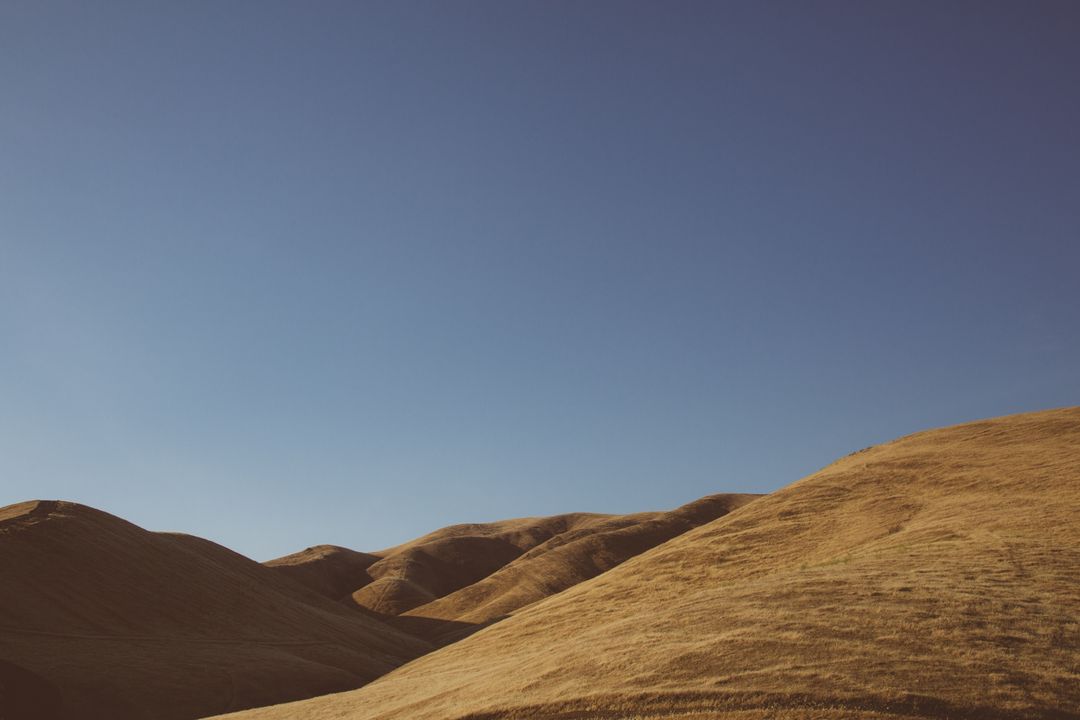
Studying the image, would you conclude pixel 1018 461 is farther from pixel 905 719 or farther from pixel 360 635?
pixel 360 635

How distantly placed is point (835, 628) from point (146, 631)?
119 feet

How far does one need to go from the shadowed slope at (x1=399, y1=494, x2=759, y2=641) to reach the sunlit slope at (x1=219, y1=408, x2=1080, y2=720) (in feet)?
105

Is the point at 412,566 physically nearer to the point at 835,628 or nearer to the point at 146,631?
the point at 146,631

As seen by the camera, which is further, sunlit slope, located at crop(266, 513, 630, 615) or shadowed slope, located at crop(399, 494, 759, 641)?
sunlit slope, located at crop(266, 513, 630, 615)

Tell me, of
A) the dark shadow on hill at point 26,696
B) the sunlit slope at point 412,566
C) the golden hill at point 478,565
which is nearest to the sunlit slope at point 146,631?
the dark shadow on hill at point 26,696

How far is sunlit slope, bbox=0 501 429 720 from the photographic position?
94.5 feet

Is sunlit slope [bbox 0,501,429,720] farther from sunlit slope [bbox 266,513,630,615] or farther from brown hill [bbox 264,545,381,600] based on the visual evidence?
brown hill [bbox 264,545,381,600]

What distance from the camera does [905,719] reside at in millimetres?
10164

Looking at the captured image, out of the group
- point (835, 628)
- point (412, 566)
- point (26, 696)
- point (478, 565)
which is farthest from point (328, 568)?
point (835, 628)

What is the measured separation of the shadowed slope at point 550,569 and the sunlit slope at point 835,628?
31854 mm

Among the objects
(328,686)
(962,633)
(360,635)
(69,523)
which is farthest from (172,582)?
(962,633)

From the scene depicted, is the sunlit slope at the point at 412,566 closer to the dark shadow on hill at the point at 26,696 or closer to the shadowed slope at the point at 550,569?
the shadowed slope at the point at 550,569

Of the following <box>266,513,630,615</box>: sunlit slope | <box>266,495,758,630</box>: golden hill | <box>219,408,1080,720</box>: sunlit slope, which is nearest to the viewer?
<box>219,408,1080,720</box>: sunlit slope

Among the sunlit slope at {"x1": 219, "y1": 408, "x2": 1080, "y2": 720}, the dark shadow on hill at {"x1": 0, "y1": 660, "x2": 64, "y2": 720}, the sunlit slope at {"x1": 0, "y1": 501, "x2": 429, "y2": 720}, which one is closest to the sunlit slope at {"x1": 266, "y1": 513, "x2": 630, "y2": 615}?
the sunlit slope at {"x1": 0, "y1": 501, "x2": 429, "y2": 720}
